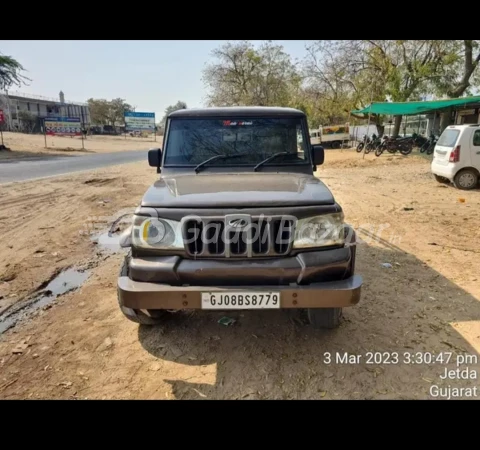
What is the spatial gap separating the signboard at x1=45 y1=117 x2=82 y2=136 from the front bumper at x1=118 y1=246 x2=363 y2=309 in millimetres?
43335

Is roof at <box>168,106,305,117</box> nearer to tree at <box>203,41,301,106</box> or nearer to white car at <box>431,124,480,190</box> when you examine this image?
white car at <box>431,124,480,190</box>

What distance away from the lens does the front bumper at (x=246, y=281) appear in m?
2.49

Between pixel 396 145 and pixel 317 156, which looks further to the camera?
pixel 396 145

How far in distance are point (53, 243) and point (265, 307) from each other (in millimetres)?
4813

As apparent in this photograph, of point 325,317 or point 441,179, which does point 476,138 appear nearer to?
point 441,179

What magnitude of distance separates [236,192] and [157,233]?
67 centimetres

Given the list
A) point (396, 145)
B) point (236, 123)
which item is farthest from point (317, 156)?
point (396, 145)

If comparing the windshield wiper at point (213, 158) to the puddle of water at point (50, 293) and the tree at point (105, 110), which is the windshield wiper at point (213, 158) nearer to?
the puddle of water at point (50, 293)

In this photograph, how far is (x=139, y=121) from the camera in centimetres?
5862

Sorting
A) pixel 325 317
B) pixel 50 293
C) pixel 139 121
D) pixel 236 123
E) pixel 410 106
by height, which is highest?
pixel 410 106

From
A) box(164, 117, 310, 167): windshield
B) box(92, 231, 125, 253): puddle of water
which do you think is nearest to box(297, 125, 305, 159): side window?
box(164, 117, 310, 167): windshield

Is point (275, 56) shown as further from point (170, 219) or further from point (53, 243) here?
point (170, 219)

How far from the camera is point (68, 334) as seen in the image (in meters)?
3.32
